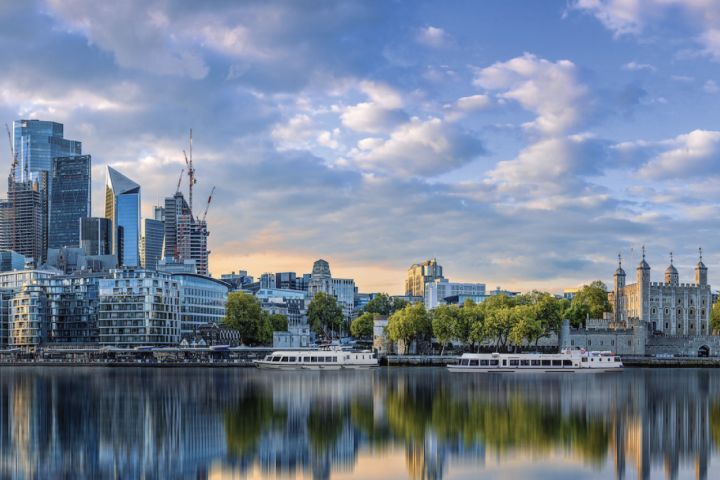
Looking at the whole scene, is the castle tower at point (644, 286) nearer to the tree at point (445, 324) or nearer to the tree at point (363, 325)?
the tree at point (445, 324)

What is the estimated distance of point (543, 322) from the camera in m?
124

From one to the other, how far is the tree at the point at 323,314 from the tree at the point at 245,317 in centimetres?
3516

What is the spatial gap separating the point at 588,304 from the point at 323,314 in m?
53.7

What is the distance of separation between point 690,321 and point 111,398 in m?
112

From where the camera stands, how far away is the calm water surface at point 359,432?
1318 inches

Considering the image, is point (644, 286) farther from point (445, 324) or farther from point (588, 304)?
point (445, 324)

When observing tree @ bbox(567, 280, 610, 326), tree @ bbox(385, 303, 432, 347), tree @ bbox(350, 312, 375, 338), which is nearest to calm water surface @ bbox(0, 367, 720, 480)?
tree @ bbox(385, 303, 432, 347)

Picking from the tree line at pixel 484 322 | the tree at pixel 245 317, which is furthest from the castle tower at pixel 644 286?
the tree at pixel 245 317

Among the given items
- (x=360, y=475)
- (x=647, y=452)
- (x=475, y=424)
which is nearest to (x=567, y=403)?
(x=475, y=424)

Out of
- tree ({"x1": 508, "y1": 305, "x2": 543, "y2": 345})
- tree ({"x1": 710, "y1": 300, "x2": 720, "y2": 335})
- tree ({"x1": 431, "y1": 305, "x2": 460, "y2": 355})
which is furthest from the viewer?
tree ({"x1": 710, "y1": 300, "x2": 720, "y2": 335})

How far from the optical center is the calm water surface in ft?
110

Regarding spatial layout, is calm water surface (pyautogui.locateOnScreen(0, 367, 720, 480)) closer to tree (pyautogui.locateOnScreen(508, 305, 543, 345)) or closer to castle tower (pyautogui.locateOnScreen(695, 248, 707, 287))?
tree (pyautogui.locateOnScreen(508, 305, 543, 345))

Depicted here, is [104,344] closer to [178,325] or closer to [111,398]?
[178,325]

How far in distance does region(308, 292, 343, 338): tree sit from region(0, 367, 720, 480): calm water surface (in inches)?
4230
